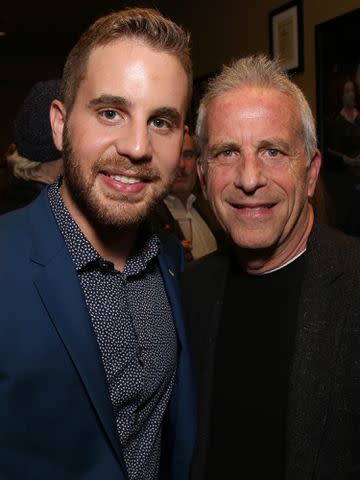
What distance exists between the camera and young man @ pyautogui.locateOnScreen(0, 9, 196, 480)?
1160 millimetres

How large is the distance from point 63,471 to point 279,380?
0.59m

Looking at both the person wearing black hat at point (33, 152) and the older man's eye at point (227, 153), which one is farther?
the person wearing black hat at point (33, 152)

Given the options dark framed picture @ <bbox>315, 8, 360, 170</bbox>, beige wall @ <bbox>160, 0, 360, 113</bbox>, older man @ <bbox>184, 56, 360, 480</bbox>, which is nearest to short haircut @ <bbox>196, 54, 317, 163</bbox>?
older man @ <bbox>184, 56, 360, 480</bbox>

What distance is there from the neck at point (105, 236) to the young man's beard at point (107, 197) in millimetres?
37

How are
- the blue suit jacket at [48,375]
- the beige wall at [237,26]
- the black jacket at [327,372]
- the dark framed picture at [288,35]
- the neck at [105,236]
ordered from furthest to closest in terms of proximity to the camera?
the dark framed picture at [288,35]
the beige wall at [237,26]
the neck at [105,236]
the black jacket at [327,372]
the blue suit jacket at [48,375]

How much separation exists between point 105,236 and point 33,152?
2.43 ft

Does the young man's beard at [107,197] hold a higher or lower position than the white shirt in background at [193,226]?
higher

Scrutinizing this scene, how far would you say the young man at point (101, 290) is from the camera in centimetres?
116

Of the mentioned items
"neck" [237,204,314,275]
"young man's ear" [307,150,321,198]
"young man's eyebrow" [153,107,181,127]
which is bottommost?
"neck" [237,204,314,275]

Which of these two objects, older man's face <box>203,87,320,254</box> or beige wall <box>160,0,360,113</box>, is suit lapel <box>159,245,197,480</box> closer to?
older man's face <box>203,87,320,254</box>

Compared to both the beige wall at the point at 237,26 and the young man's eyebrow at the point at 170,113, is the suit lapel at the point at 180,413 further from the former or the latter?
the beige wall at the point at 237,26

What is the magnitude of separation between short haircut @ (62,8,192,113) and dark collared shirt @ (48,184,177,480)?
11.6 inches

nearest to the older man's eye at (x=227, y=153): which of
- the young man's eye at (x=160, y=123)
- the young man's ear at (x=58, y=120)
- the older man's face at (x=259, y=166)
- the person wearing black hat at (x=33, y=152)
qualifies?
the older man's face at (x=259, y=166)

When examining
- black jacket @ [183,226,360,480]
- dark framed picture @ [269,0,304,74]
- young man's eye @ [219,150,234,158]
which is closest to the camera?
black jacket @ [183,226,360,480]
